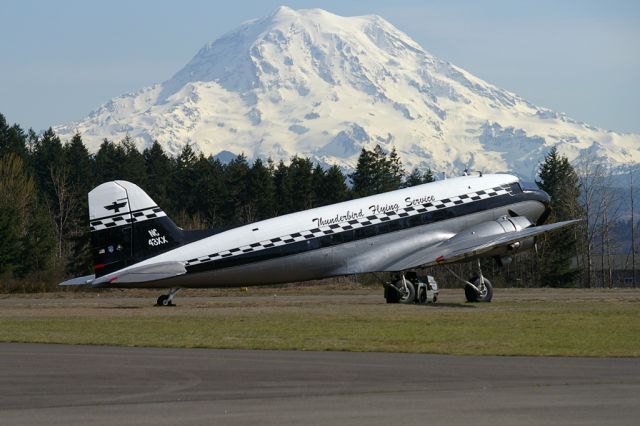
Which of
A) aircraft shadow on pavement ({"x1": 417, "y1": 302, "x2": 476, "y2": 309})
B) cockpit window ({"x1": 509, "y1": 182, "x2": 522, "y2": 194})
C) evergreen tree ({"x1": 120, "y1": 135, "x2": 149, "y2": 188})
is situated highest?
evergreen tree ({"x1": 120, "y1": 135, "x2": 149, "y2": 188})

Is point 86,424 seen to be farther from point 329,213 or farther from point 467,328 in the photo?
point 329,213

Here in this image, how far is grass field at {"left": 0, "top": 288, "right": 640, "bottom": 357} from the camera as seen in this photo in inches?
1134

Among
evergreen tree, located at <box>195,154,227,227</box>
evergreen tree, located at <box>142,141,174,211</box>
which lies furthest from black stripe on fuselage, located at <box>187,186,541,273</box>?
evergreen tree, located at <box>142,141,174,211</box>

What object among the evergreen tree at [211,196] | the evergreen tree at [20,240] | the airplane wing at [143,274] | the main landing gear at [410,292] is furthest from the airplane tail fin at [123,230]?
the evergreen tree at [211,196]

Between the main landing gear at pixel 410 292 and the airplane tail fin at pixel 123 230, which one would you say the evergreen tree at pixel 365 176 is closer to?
the main landing gear at pixel 410 292

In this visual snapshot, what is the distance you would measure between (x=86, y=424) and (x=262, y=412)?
2601mm

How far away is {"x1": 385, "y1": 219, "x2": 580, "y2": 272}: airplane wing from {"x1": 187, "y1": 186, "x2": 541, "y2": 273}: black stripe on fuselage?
1.12 meters

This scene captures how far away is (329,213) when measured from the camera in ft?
147

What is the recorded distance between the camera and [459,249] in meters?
44.9

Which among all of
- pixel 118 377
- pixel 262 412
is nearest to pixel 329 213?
pixel 118 377

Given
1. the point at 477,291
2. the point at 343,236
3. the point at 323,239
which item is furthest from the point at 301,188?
the point at 323,239

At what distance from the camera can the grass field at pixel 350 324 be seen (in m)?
28.8

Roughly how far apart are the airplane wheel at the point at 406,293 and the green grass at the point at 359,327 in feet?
2.75

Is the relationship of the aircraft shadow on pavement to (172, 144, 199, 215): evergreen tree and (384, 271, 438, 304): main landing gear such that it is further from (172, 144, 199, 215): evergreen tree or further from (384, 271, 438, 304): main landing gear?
(172, 144, 199, 215): evergreen tree
